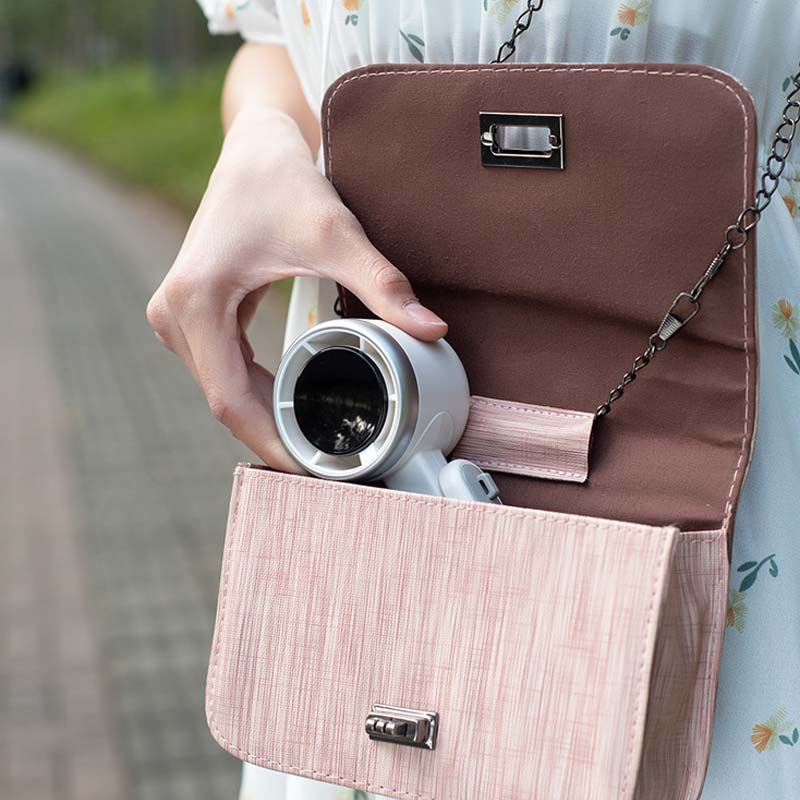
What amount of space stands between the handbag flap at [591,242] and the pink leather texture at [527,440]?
0.01 m

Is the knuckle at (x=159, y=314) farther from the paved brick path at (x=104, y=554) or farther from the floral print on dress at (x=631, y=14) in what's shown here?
the paved brick path at (x=104, y=554)

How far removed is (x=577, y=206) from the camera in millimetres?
823

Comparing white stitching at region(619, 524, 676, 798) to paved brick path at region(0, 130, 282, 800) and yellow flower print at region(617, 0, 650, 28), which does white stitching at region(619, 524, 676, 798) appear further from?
paved brick path at region(0, 130, 282, 800)

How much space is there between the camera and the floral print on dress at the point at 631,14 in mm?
834

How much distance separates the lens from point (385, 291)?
0.86 meters

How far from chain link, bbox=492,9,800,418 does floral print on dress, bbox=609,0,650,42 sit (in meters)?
0.06

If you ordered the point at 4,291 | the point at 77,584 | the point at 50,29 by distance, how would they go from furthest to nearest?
the point at 50,29, the point at 4,291, the point at 77,584

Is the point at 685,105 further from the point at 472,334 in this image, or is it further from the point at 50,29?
the point at 50,29

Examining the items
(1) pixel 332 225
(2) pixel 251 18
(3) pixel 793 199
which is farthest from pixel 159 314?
(3) pixel 793 199

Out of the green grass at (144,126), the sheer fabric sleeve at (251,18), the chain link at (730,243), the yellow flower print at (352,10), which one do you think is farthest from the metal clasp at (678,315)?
the green grass at (144,126)

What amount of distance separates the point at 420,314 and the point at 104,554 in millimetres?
3065

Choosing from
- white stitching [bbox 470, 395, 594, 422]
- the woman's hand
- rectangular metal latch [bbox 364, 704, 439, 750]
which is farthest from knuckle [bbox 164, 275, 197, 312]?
rectangular metal latch [bbox 364, 704, 439, 750]

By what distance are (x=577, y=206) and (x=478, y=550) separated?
250 mm

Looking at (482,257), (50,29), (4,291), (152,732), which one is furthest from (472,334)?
(50,29)
